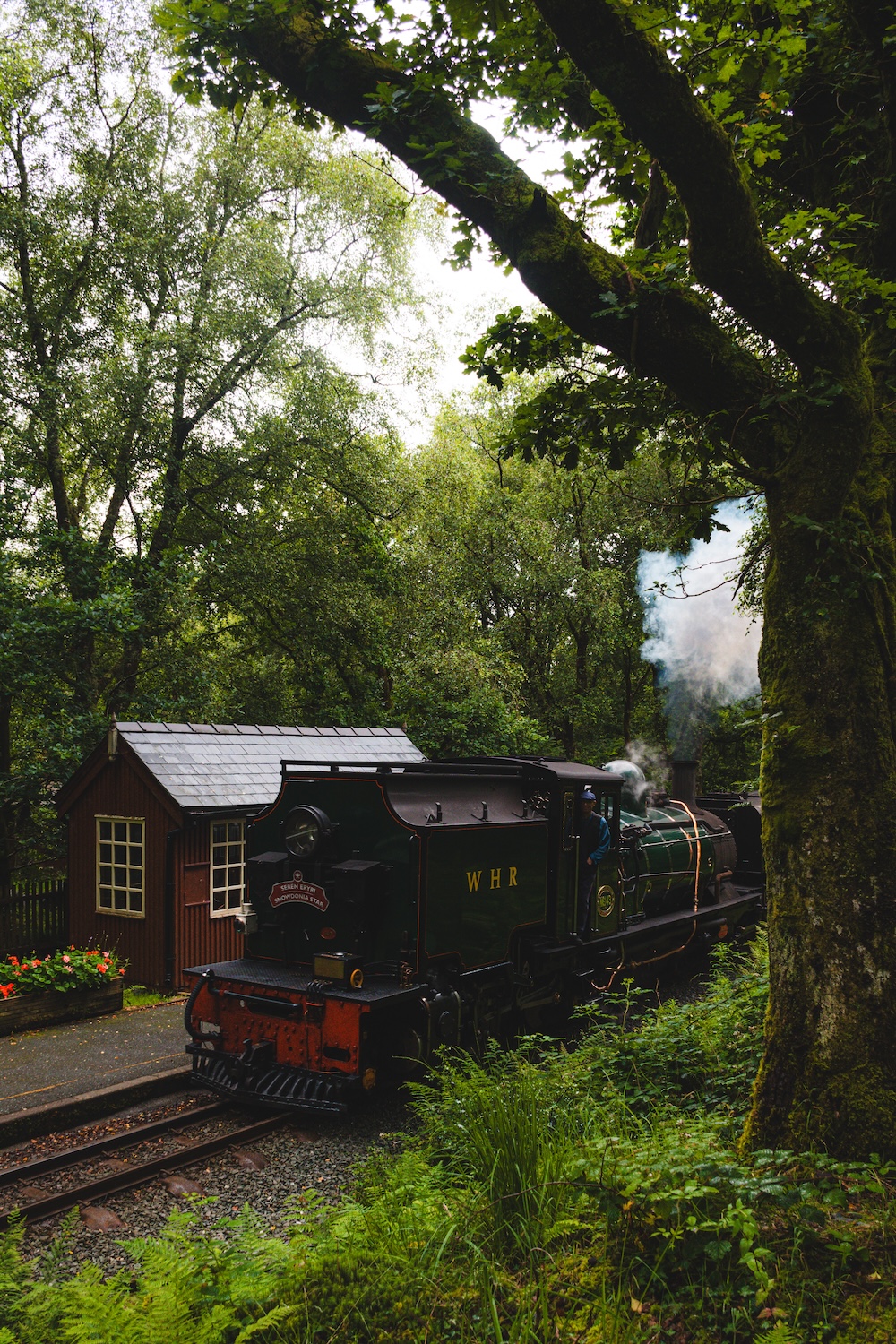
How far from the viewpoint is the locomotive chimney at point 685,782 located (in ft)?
42.7

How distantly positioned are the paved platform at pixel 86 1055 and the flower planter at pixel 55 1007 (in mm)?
115

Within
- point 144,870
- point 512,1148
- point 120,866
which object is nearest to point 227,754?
point 144,870

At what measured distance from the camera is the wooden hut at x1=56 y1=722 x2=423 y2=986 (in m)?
10.8

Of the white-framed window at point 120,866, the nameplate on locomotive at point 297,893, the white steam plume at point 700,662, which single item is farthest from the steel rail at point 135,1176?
the white steam plume at point 700,662

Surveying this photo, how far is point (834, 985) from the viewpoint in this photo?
4168 millimetres

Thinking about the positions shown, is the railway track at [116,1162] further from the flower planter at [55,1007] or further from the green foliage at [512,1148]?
the flower planter at [55,1007]

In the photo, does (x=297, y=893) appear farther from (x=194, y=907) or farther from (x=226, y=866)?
(x=226, y=866)

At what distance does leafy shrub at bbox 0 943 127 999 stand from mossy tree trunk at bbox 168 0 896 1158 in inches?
301

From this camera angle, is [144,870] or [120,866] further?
[120,866]

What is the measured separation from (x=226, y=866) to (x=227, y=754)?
1462 millimetres

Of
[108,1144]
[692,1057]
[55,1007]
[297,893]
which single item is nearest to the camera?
[692,1057]

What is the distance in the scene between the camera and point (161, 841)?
35.6 ft

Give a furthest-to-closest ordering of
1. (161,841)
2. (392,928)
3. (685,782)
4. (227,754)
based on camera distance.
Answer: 1. (685,782)
2. (227,754)
3. (161,841)
4. (392,928)

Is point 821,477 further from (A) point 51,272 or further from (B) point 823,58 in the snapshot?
(A) point 51,272
